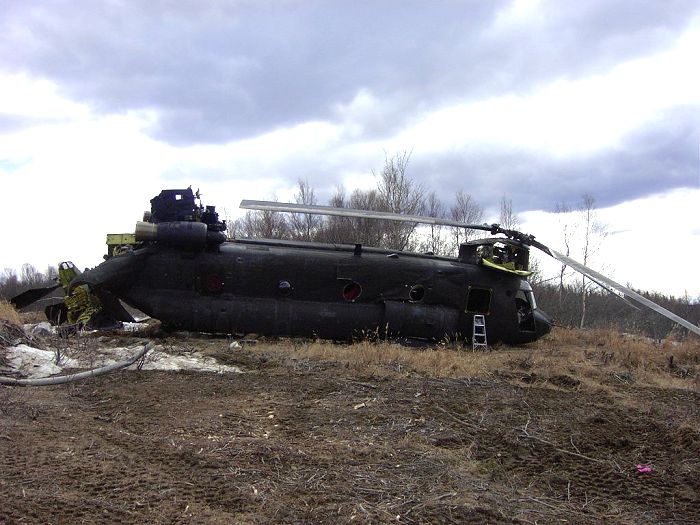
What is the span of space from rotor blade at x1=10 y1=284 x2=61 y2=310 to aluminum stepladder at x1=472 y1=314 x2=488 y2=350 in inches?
404

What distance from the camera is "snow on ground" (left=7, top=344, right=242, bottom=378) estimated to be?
808 centimetres

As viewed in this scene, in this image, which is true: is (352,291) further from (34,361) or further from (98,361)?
(34,361)

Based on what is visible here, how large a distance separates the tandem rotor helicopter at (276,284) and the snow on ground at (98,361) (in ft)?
7.90

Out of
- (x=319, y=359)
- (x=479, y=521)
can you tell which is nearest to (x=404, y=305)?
(x=319, y=359)

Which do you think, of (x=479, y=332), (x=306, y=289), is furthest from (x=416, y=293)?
(x=306, y=289)

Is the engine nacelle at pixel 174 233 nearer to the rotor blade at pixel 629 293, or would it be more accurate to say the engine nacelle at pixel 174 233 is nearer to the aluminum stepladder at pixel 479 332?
the aluminum stepladder at pixel 479 332

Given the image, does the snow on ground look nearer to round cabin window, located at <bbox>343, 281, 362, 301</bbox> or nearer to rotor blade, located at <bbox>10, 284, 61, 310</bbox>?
round cabin window, located at <bbox>343, 281, 362, 301</bbox>

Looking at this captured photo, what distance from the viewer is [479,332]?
13.6 metres

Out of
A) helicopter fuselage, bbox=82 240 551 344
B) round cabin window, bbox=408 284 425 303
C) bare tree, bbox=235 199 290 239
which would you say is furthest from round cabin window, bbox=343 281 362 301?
bare tree, bbox=235 199 290 239

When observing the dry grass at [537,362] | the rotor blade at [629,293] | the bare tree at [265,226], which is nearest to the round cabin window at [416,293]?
the dry grass at [537,362]

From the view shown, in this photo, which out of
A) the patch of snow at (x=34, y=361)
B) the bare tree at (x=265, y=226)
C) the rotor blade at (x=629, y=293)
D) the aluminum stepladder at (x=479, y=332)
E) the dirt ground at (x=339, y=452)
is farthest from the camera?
the bare tree at (x=265, y=226)

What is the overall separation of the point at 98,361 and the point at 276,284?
4.56 meters

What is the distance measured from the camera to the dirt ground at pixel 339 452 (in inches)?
146

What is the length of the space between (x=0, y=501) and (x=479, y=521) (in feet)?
9.90
